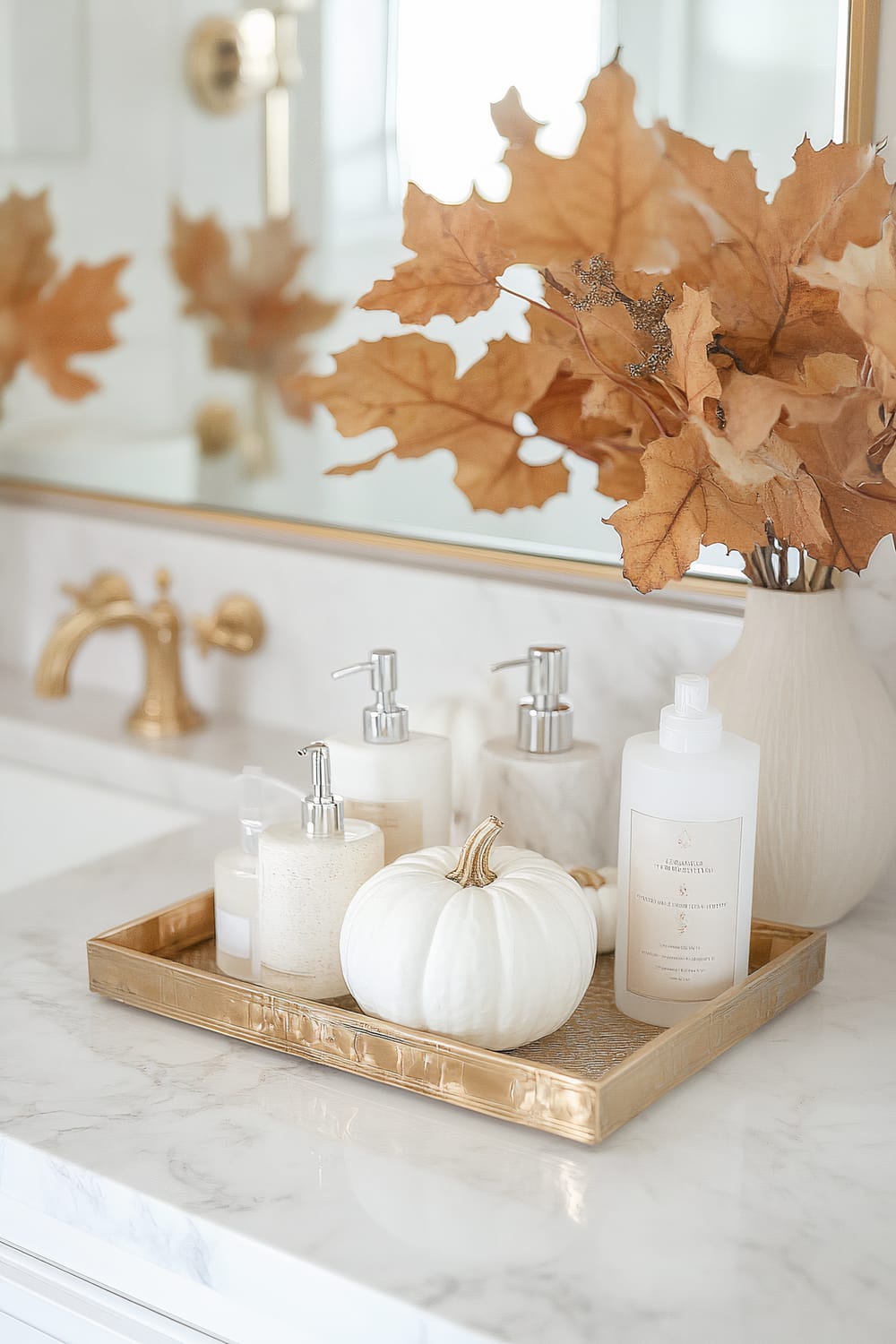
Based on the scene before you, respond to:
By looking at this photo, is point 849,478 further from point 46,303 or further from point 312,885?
point 46,303

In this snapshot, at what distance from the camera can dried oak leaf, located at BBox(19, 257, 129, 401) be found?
137 cm

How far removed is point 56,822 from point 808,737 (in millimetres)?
707

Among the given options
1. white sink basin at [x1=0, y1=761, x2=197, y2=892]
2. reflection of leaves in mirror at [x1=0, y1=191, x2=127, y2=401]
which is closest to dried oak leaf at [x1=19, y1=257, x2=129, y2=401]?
reflection of leaves in mirror at [x1=0, y1=191, x2=127, y2=401]

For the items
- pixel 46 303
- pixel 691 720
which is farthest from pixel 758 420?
pixel 46 303

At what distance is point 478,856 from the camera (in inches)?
27.7

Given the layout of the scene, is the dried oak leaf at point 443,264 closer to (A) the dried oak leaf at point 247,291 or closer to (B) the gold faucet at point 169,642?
(A) the dried oak leaf at point 247,291

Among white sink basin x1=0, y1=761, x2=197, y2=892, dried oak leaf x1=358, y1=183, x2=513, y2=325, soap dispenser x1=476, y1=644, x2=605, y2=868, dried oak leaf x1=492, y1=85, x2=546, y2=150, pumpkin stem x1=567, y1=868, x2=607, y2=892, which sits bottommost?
white sink basin x1=0, y1=761, x2=197, y2=892

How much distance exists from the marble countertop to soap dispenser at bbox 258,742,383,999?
0.05 meters

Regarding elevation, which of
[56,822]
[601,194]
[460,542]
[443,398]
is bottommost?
[56,822]

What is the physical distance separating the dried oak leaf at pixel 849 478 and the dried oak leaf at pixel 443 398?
0.18 metres

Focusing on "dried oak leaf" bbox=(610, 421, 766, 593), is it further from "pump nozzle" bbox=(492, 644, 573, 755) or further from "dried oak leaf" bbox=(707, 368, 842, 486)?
"pump nozzle" bbox=(492, 644, 573, 755)

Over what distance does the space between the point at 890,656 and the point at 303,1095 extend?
1.65ft

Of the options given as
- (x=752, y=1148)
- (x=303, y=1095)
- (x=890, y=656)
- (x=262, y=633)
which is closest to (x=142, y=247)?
(x=262, y=633)

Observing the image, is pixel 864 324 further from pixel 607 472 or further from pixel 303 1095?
pixel 303 1095
